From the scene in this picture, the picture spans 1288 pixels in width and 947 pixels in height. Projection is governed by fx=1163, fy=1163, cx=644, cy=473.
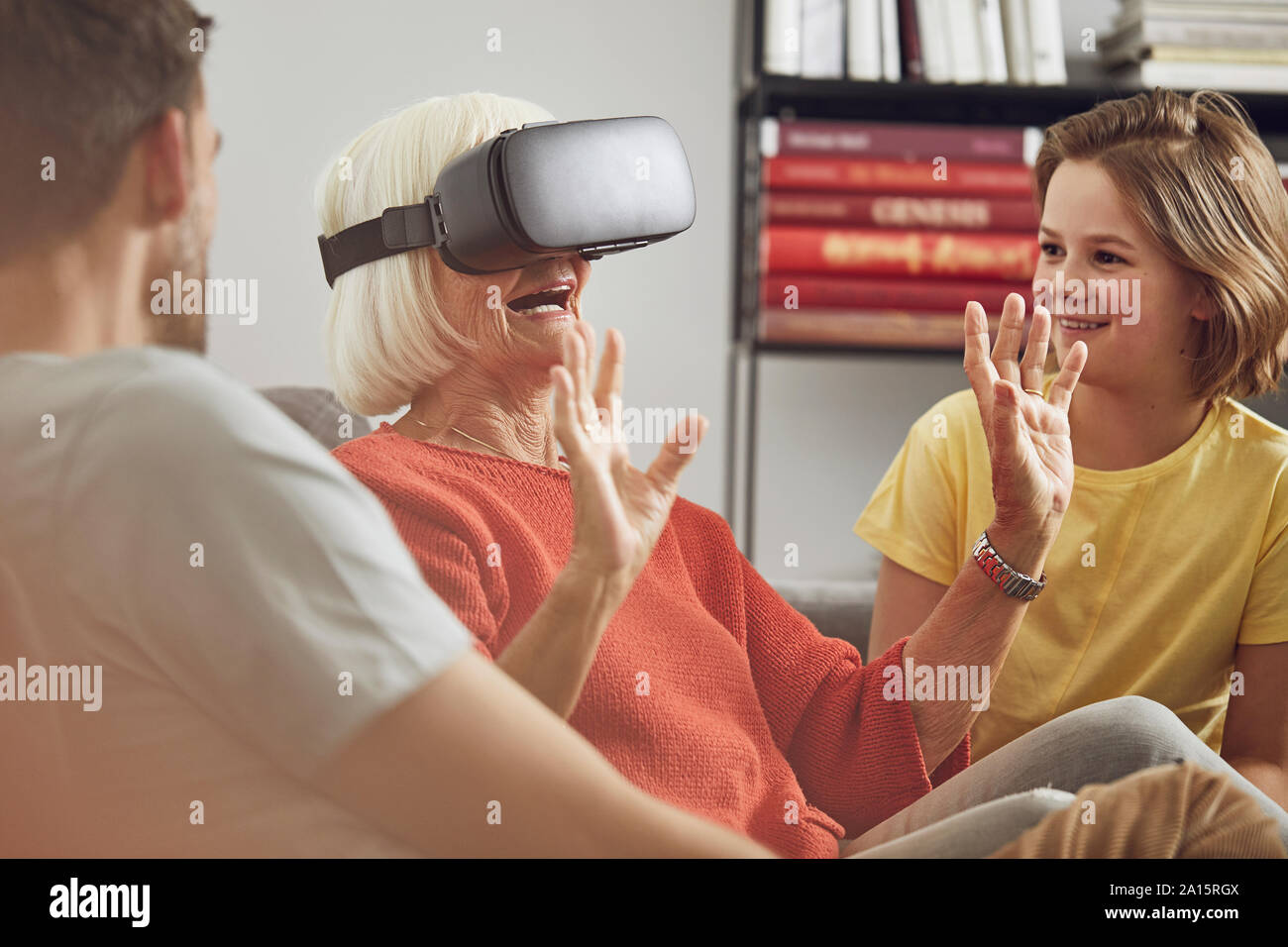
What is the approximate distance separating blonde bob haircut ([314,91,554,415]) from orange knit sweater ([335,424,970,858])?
0.16ft

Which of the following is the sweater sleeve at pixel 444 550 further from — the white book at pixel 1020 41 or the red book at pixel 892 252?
the white book at pixel 1020 41

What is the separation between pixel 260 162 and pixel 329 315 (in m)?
0.35

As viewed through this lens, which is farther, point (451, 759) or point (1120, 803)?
point (1120, 803)

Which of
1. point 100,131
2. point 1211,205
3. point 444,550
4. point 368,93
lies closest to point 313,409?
point 368,93

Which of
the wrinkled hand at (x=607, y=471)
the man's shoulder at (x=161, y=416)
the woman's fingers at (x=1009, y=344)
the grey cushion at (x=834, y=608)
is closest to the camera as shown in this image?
the man's shoulder at (x=161, y=416)

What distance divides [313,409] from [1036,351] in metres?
0.58

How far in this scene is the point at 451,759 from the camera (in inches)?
17.1

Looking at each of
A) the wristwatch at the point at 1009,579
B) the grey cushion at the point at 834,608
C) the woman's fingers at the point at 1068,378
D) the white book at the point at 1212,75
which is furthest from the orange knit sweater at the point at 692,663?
the white book at the point at 1212,75

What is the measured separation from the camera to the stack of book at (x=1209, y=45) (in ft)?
4.38

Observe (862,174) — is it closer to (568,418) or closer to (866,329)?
(866,329)

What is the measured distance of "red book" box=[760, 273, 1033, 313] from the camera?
1.32 meters

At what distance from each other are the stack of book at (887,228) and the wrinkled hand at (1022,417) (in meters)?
0.53

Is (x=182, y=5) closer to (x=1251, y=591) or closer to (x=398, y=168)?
(x=398, y=168)

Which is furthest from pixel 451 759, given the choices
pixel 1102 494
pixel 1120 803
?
pixel 1102 494
